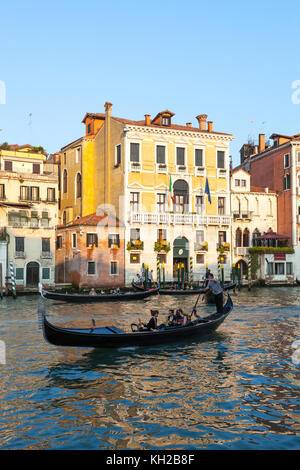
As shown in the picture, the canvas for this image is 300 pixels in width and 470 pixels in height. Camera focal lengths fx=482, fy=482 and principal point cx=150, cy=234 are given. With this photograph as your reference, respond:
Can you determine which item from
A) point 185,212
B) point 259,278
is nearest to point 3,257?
point 185,212

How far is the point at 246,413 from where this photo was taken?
8031 millimetres

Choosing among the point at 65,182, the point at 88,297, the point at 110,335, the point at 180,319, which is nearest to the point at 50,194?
the point at 65,182

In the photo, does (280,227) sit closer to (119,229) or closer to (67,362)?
(119,229)

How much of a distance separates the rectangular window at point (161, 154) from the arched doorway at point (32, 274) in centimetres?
1175

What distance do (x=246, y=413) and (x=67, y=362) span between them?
4.94 m

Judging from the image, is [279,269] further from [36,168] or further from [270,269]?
[36,168]

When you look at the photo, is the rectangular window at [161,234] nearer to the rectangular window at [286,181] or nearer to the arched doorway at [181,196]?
the arched doorway at [181,196]

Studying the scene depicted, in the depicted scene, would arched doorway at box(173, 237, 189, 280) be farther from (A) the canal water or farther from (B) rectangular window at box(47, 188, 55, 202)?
(A) the canal water

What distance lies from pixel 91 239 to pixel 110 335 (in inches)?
852

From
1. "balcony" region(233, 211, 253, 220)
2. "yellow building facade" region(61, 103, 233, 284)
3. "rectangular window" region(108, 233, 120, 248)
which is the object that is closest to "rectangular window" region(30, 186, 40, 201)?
"yellow building facade" region(61, 103, 233, 284)

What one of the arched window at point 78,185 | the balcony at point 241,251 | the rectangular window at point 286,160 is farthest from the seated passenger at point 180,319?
the rectangular window at point 286,160

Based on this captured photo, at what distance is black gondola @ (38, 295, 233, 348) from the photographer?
38.0 ft

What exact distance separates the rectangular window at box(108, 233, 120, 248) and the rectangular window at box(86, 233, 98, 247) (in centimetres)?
100
